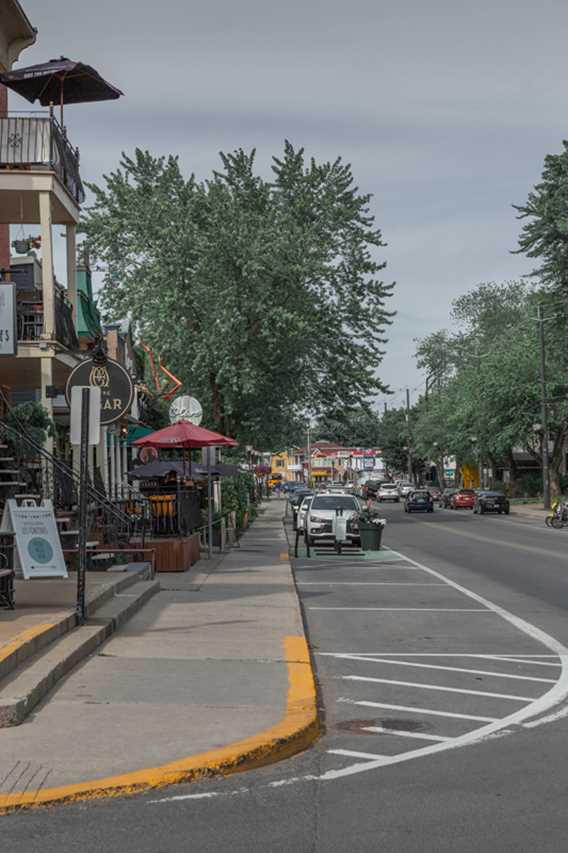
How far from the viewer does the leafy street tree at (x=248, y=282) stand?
42.4 meters

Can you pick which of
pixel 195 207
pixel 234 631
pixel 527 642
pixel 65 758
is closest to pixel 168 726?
pixel 65 758

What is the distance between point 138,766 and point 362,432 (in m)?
157

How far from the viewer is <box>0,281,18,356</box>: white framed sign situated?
60.1ft

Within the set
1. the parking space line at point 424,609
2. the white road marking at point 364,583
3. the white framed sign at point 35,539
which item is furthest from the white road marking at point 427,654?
the white road marking at point 364,583

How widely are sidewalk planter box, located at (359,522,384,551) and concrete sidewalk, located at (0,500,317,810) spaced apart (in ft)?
50.8

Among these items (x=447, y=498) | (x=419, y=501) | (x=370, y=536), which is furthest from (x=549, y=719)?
(x=447, y=498)

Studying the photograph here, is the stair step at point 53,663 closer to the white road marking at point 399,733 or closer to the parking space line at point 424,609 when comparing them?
the white road marking at point 399,733

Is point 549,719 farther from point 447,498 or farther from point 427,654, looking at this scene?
point 447,498

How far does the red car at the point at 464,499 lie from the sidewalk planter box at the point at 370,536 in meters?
43.1

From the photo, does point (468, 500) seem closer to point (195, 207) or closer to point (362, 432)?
point (195, 207)

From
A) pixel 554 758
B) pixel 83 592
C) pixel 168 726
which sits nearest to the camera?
pixel 554 758

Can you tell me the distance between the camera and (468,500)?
73.0 metres

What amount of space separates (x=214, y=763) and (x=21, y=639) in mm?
3439

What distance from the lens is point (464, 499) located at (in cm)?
7312
